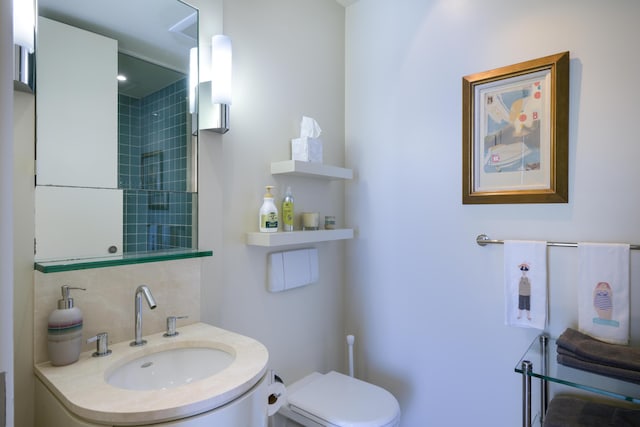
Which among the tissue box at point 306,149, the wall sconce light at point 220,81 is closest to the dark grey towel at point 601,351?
the tissue box at point 306,149

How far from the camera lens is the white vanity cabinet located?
41.3 inches

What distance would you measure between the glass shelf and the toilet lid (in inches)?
22.3

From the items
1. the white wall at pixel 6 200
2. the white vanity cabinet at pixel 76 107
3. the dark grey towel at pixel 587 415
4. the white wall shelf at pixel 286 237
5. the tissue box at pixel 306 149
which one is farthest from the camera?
the tissue box at pixel 306 149

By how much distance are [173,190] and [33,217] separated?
443 millimetres

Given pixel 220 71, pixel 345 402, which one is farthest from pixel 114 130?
pixel 345 402

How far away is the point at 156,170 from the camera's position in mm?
1316

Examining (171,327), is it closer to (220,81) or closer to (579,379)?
(220,81)

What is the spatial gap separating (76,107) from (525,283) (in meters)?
1.84

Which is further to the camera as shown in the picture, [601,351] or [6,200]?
[601,351]

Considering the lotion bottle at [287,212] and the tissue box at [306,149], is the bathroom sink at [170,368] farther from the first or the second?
the tissue box at [306,149]

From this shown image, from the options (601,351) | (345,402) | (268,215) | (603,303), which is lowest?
(345,402)

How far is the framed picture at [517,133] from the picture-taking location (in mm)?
1436

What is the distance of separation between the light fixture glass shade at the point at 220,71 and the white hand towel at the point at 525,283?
1.37 m

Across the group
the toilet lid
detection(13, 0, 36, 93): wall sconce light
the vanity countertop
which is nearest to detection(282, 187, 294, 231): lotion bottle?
the vanity countertop
